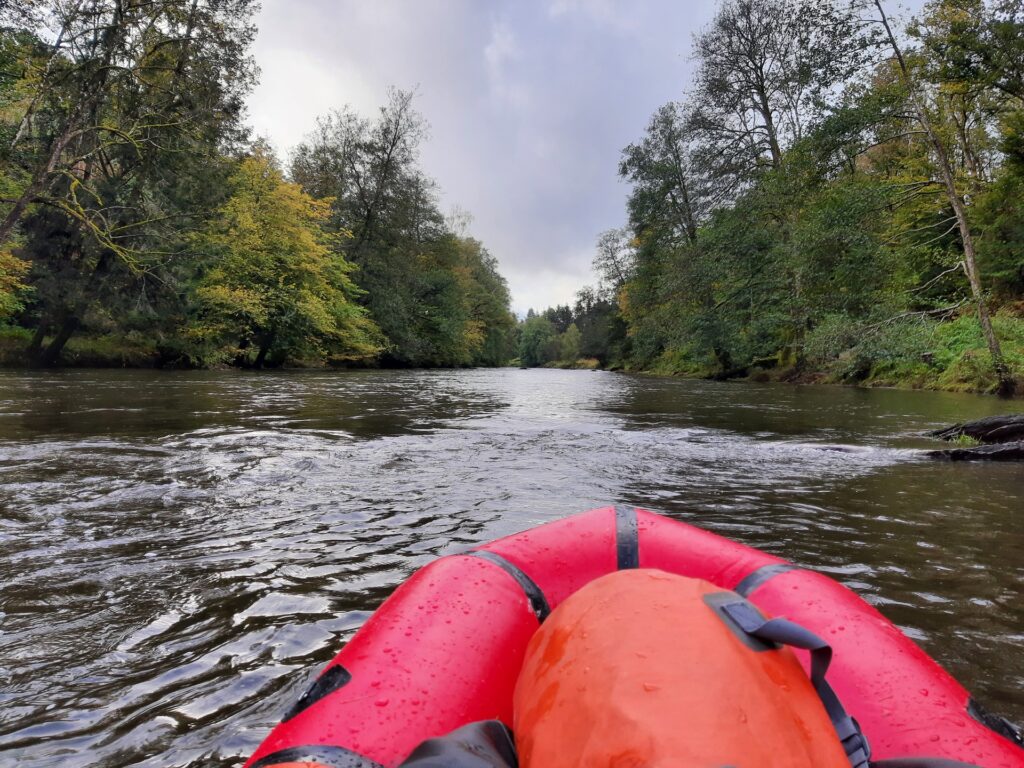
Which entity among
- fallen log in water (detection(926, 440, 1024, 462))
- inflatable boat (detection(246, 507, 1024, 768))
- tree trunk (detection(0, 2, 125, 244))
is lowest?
fallen log in water (detection(926, 440, 1024, 462))

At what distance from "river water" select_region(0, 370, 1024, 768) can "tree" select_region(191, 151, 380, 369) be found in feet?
44.6

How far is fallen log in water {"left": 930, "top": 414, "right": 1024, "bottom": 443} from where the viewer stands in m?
6.09

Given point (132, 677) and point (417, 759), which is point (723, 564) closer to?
point (417, 759)

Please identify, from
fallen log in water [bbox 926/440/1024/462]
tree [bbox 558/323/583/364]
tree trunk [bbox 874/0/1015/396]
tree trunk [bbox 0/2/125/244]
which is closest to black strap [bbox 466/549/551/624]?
fallen log in water [bbox 926/440/1024/462]

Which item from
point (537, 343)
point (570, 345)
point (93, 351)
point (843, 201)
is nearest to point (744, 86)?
point (843, 201)

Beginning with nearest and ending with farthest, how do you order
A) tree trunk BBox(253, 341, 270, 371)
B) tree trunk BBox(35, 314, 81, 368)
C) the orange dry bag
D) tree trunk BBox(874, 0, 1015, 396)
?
the orange dry bag
tree trunk BBox(874, 0, 1015, 396)
tree trunk BBox(35, 314, 81, 368)
tree trunk BBox(253, 341, 270, 371)

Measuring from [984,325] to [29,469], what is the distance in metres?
14.4

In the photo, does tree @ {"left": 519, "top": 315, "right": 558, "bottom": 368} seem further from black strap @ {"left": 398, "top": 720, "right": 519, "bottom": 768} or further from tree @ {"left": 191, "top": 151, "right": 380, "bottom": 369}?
black strap @ {"left": 398, "top": 720, "right": 519, "bottom": 768}

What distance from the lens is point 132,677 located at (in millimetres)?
1769

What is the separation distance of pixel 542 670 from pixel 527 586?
0.57m

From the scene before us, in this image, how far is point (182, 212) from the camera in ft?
47.5

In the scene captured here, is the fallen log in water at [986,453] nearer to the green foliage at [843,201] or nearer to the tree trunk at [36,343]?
the green foliage at [843,201]

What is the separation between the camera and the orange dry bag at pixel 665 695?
2.61 feet

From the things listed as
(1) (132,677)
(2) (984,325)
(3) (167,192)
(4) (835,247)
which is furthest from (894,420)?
(3) (167,192)
